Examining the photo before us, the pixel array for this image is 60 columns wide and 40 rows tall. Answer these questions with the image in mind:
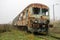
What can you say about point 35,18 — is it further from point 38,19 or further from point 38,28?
point 38,28

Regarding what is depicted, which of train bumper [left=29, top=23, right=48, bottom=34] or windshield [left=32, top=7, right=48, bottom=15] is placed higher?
windshield [left=32, top=7, right=48, bottom=15]

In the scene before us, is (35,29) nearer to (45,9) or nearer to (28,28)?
(28,28)

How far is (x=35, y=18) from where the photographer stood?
23.7 metres

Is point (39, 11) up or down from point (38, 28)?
up

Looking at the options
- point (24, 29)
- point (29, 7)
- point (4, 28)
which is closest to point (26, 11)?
point (29, 7)

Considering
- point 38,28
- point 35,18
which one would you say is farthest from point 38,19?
point 38,28

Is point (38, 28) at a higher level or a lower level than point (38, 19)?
lower

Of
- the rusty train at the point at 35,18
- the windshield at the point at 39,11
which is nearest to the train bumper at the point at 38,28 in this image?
the rusty train at the point at 35,18

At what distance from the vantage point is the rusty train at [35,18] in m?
23.6

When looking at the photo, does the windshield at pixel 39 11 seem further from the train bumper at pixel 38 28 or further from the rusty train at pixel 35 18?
the train bumper at pixel 38 28

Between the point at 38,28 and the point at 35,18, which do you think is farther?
the point at 38,28

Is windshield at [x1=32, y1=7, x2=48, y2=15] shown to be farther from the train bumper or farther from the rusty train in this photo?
the train bumper

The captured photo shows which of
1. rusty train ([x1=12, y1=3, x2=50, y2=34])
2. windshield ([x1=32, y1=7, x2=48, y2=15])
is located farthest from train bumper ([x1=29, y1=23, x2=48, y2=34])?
windshield ([x1=32, y1=7, x2=48, y2=15])

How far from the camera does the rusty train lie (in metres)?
23.6
